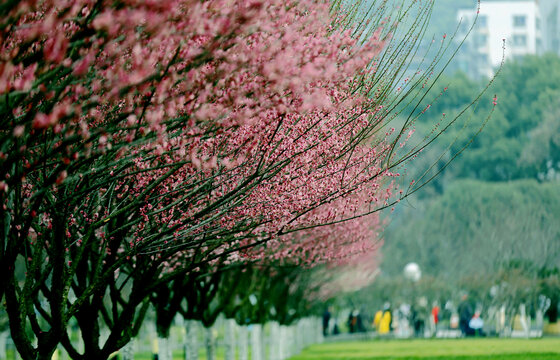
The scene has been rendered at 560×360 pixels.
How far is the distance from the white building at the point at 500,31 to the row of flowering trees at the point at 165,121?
480ft

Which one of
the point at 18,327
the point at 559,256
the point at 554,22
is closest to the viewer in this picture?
the point at 18,327

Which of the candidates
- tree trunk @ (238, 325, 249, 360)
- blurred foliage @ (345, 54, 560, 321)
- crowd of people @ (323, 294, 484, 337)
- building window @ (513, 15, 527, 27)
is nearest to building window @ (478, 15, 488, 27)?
building window @ (513, 15, 527, 27)

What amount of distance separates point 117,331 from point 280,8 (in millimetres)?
5717

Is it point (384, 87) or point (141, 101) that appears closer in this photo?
point (141, 101)

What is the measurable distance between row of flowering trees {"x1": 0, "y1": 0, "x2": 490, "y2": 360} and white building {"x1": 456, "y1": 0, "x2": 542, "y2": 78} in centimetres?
14619

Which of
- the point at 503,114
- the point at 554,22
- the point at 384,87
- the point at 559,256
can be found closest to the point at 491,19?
the point at 554,22

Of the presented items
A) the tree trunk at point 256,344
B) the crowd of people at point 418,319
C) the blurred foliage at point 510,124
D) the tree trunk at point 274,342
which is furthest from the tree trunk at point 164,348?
the blurred foliage at point 510,124

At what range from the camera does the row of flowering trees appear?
732cm

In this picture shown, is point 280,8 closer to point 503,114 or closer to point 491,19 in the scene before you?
point 503,114

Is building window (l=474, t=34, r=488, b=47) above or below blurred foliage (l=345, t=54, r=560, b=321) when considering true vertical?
above

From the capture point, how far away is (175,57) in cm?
772

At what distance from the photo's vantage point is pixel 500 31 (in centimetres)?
16038

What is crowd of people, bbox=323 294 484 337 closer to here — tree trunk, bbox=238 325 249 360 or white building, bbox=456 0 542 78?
tree trunk, bbox=238 325 249 360

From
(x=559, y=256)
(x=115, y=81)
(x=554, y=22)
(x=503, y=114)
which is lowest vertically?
(x=115, y=81)
